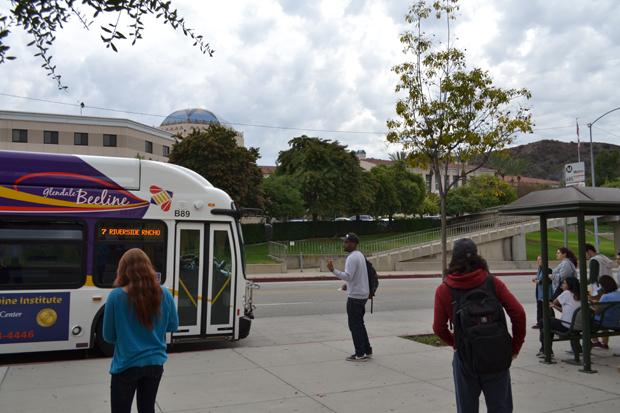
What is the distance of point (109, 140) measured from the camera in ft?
194

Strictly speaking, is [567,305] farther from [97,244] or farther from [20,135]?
[20,135]

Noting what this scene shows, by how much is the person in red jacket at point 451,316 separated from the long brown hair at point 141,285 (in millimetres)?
2066

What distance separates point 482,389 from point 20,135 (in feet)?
199

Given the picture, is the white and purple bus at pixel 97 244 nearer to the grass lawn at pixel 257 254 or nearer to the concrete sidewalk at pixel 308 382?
the concrete sidewalk at pixel 308 382

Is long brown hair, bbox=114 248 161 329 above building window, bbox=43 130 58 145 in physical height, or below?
below

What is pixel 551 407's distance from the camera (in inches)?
239

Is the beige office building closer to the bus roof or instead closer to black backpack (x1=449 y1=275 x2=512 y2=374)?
the bus roof

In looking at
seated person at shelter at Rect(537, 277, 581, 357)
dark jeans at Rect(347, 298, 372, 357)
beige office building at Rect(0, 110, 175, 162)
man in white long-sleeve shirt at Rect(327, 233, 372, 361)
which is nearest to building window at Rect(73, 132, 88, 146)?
beige office building at Rect(0, 110, 175, 162)

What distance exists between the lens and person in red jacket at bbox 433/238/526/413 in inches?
159

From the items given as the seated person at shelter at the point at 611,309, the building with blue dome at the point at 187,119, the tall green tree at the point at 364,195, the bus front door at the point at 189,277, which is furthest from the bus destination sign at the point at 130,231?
the building with blue dome at the point at 187,119

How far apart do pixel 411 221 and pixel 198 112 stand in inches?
1706

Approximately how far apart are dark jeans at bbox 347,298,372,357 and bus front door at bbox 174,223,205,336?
2549mm

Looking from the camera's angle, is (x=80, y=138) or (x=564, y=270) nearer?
(x=564, y=270)

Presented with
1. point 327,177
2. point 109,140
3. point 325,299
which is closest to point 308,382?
point 325,299
